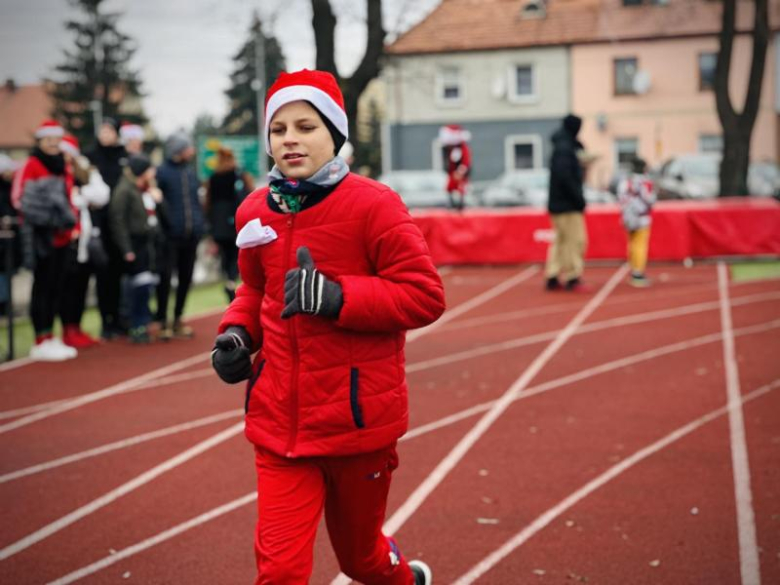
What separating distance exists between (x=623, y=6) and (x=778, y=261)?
102 ft

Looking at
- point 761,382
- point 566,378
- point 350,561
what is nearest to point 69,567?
point 350,561

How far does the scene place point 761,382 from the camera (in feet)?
28.4

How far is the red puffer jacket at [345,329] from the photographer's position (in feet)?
10.8

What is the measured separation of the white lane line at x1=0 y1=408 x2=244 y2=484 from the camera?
6477 millimetres

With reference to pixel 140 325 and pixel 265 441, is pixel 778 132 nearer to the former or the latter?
pixel 140 325

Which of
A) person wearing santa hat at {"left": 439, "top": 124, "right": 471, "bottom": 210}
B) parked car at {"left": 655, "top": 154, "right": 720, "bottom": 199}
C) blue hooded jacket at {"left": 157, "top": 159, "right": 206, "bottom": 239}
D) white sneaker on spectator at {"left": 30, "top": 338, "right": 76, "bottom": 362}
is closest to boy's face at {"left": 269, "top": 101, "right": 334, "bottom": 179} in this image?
white sneaker on spectator at {"left": 30, "top": 338, "right": 76, "bottom": 362}

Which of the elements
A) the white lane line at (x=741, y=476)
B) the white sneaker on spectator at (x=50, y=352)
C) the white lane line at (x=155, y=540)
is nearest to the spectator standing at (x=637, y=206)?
the white lane line at (x=741, y=476)

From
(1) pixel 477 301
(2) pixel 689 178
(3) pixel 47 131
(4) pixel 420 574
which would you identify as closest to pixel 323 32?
(3) pixel 47 131

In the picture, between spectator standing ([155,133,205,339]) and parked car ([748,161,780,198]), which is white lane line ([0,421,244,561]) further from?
parked car ([748,161,780,198])

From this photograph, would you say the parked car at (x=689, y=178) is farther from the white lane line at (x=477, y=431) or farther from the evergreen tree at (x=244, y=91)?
the evergreen tree at (x=244, y=91)

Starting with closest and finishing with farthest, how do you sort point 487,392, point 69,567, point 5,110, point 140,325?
point 69,567
point 487,392
point 140,325
point 5,110

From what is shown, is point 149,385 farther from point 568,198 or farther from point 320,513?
point 568,198

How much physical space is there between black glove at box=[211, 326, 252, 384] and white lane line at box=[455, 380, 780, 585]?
1.61 meters

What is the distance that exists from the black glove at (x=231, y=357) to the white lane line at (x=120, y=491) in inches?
85.4
